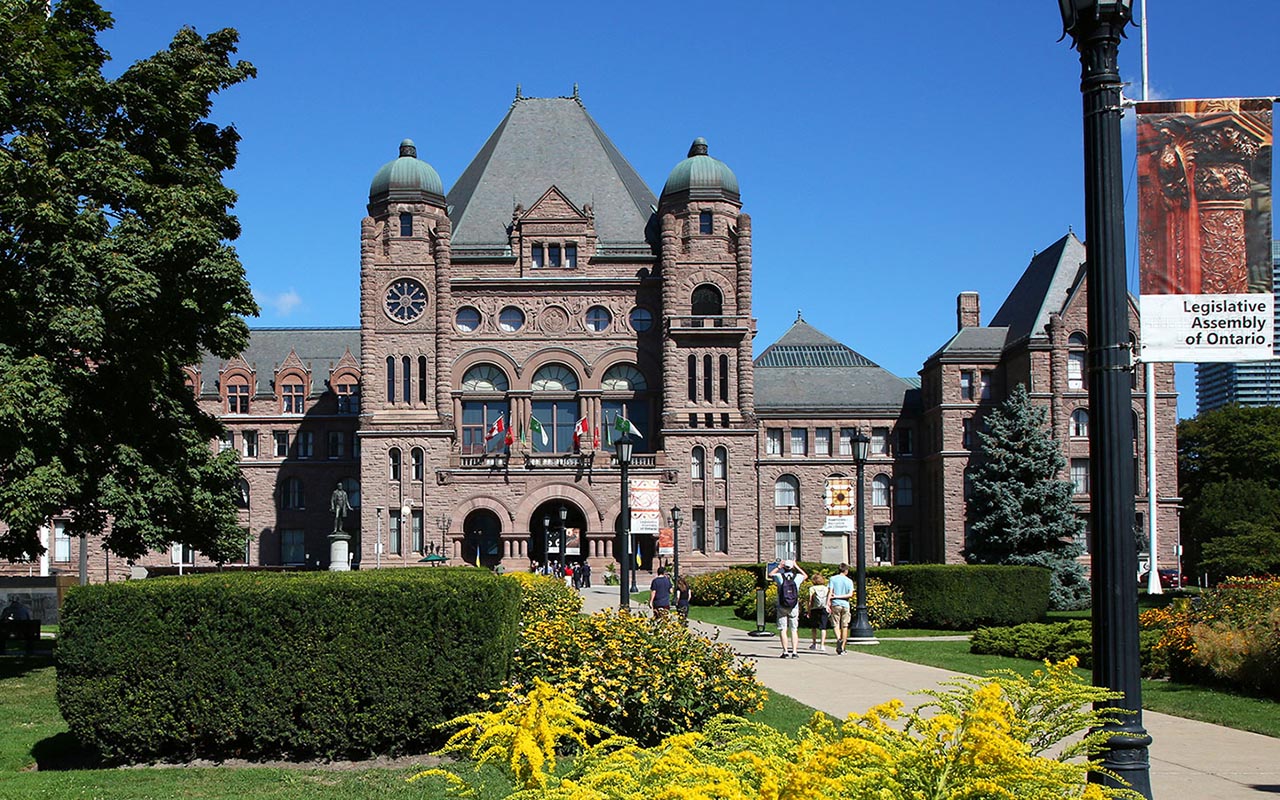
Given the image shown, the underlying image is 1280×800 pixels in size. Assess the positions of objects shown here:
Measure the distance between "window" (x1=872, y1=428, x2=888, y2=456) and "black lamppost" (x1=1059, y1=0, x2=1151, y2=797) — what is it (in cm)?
6885

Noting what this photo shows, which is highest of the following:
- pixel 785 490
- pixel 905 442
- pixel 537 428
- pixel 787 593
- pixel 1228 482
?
pixel 537 428

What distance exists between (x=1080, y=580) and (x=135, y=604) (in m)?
42.4

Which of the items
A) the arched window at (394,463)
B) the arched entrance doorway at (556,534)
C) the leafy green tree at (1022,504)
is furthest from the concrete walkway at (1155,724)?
the arched window at (394,463)

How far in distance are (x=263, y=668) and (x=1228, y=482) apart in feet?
235

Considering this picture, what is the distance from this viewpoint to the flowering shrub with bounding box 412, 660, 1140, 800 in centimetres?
481

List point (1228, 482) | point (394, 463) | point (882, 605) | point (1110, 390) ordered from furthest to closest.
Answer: point (1228, 482), point (394, 463), point (882, 605), point (1110, 390)

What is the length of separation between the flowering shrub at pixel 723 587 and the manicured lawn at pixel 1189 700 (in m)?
21.9

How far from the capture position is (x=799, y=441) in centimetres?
7556

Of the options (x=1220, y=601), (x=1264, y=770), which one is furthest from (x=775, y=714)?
(x=1220, y=601)

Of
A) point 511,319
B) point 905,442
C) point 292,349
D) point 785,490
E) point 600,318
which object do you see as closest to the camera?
point 511,319

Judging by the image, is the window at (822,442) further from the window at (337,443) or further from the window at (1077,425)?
the window at (337,443)

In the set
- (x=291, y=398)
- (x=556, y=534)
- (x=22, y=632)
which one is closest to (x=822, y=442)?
(x=556, y=534)

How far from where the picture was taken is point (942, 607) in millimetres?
34375

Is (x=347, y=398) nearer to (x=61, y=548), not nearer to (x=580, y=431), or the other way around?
(x=61, y=548)
